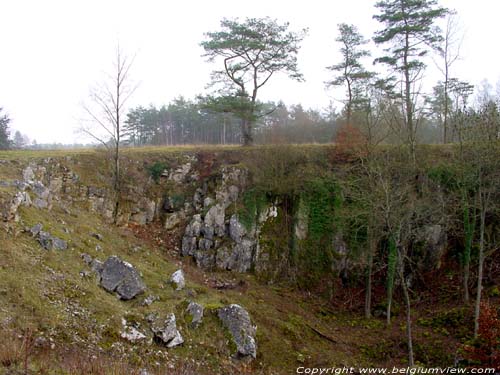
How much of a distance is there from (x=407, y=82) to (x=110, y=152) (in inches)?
701

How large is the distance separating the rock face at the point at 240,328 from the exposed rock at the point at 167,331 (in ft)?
5.39

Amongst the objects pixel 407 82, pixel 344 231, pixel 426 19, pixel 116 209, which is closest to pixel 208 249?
pixel 116 209

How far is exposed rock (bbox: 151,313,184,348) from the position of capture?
866cm

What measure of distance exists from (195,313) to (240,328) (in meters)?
1.47

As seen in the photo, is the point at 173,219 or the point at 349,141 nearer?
the point at 173,219

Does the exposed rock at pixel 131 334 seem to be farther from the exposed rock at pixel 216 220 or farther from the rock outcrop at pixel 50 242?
the exposed rock at pixel 216 220

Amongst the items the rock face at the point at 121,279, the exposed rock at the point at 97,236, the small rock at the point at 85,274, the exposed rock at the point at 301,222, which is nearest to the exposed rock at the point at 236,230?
the exposed rock at the point at 301,222

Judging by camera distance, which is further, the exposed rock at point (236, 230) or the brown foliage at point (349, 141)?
the brown foliage at point (349, 141)

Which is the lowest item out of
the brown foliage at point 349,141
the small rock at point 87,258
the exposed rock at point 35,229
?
the small rock at point 87,258

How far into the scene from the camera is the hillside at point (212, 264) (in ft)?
26.2

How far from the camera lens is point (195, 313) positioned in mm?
9891

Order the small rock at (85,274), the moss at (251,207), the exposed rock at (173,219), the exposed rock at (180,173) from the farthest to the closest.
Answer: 1. the exposed rock at (180,173)
2. the exposed rock at (173,219)
3. the moss at (251,207)
4. the small rock at (85,274)

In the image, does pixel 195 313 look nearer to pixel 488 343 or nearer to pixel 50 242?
pixel 50 242

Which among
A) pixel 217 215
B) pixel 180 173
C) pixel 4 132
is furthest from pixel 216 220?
pixel 4 132
